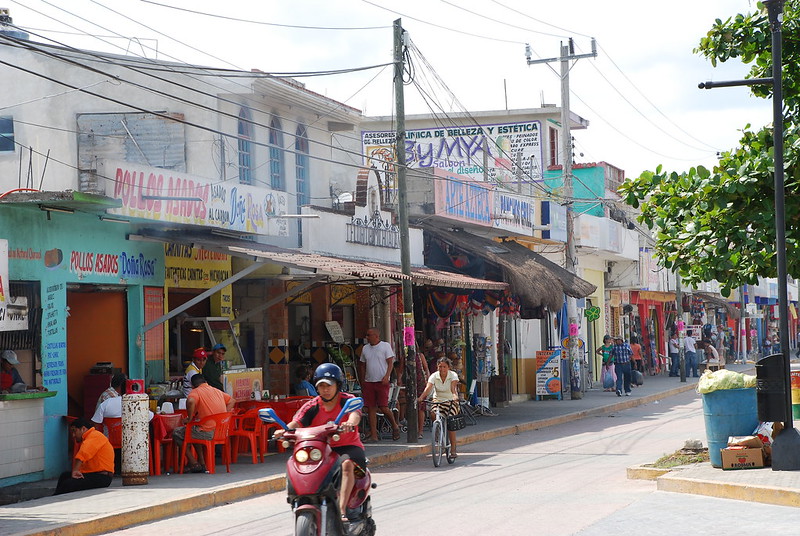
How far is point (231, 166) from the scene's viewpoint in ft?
77.2

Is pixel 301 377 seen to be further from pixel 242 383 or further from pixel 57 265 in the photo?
pixel 57 265

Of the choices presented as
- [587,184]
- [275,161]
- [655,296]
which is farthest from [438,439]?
[655,296]

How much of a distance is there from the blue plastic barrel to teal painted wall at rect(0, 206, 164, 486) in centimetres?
855

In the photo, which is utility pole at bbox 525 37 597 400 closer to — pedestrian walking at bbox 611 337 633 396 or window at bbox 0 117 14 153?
pedestrian walking at bbox 611 337 633 396

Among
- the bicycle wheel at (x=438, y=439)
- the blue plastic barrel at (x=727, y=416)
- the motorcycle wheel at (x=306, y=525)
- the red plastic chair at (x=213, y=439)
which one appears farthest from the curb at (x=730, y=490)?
the red plastic chair at (x=213, y=439)

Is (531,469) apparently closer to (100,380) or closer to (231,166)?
(100,380)

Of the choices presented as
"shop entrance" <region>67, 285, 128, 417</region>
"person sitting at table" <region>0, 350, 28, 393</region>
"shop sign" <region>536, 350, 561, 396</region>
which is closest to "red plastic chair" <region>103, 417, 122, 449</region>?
"person sitting at table" <region>0, 350, 28, 393</region>

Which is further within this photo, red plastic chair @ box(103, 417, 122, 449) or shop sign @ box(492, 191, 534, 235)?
shop sign @ box(492, 191, 534, 235)

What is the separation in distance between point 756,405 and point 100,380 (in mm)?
9488

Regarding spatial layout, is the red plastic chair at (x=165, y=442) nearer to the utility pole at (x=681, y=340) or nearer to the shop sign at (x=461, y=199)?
the shop sign at (x=461, y=199)

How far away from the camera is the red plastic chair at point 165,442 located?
15.4m

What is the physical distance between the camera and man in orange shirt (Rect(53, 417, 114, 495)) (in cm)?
1377

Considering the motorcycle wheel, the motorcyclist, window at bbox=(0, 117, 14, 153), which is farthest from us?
window at bbox=(0, 117, 14, 153)

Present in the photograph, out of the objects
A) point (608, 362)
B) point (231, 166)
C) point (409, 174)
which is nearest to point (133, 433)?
point (231, 166)
